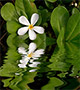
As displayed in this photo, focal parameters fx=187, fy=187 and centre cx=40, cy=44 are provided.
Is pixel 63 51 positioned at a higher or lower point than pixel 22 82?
higher

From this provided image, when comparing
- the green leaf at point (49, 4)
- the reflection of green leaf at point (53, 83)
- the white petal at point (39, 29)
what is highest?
the green leaf at point (49, 4)

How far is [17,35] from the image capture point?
1.05 metres

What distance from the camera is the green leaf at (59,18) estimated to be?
1.04 metres

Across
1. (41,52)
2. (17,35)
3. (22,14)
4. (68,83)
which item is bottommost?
(68,83)

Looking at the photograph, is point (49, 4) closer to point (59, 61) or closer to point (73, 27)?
point (73, 27)

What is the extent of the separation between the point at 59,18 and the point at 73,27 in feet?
0.31

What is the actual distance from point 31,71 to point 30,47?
15 centimetres

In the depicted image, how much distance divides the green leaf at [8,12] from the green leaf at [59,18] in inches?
8.5

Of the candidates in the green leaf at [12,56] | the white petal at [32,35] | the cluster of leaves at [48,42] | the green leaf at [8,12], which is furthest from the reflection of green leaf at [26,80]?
the green leaf at [8,12]

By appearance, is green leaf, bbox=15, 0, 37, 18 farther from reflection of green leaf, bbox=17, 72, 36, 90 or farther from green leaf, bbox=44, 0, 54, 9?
reflection of green leaf, bbox=17, 72, 36, 90

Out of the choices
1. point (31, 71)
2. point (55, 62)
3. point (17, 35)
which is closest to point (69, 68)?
point (55, 62)

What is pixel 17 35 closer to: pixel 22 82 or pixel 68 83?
pixel 22 82

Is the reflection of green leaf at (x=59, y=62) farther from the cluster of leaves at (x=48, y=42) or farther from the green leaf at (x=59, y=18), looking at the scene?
the green leaf at (x=59, y=18)

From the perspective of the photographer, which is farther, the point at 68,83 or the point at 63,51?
the point at 68,83
